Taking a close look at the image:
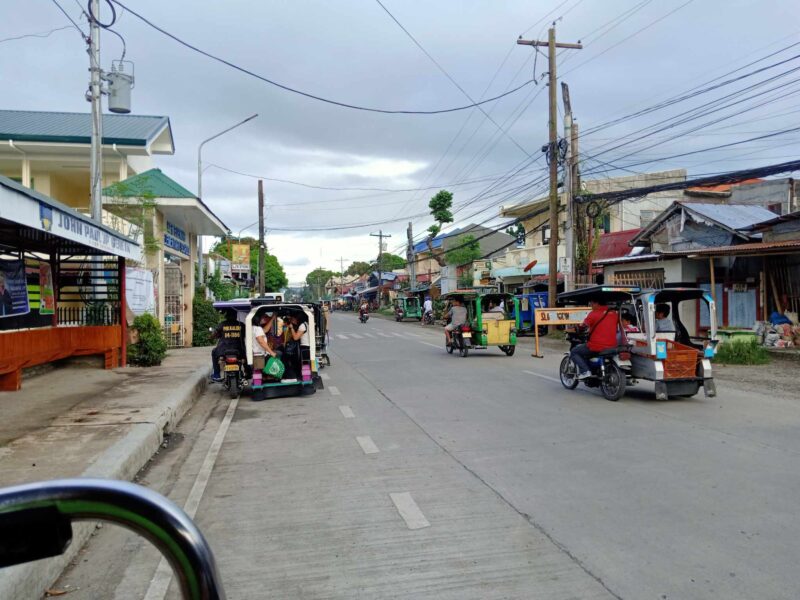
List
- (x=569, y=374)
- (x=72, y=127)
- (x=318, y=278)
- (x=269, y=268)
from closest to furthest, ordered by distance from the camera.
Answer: (x=569, y=374)
(x=72, y=127)
(x=269, y=268)
(x=318, y=278)

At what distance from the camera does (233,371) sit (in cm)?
1167

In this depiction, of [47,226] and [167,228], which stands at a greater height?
[167,228]

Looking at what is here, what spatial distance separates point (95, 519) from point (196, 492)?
183 inches

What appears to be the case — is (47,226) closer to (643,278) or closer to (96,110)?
(96,110)

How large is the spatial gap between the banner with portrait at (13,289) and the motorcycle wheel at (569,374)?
1007 centimetres

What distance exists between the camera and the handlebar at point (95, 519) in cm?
150

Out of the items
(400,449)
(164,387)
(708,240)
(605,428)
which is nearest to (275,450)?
(400,449)

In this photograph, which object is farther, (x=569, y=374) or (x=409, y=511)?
(x=569, y=374)

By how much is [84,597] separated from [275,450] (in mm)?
3749

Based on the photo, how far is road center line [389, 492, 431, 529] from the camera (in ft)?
15.9

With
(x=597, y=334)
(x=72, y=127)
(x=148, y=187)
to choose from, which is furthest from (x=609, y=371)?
(x=72, y=127)

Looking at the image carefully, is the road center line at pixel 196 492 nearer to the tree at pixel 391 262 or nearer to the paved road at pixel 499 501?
the paved road at pixel 499 501

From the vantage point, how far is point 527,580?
3.84m

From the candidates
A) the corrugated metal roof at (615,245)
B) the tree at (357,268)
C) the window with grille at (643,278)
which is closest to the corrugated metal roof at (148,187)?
the window with grille at (643,278)
